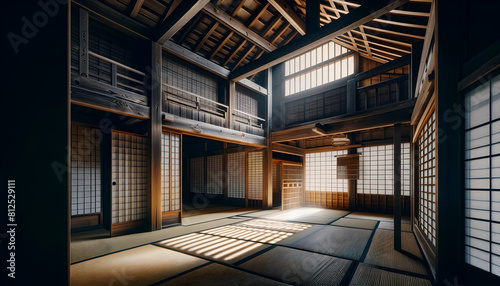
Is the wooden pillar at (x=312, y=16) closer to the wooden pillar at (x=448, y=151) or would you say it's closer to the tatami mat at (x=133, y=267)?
the wooden pillar at (x=448, y=151)

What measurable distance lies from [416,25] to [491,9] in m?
2.79

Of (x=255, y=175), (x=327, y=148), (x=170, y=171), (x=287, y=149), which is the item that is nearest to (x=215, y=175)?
(x=255, y=175)

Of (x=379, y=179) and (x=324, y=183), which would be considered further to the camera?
(x=324, y=183)

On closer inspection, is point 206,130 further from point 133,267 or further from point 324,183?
point 324,183

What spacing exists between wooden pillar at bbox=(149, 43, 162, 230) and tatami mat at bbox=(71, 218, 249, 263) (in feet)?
1.38

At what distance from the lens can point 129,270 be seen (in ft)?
9.68

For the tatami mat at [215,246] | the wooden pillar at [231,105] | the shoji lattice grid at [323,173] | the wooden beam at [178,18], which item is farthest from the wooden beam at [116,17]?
the shoji lattice grid at [323,173]

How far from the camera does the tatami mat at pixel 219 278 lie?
102 inches

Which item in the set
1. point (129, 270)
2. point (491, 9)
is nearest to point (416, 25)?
point (491, 9)

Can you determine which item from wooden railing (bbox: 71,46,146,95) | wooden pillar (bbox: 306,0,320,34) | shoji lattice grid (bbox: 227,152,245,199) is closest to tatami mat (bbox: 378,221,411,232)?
shoji lattice grid (bbox: 227,152,245,199)

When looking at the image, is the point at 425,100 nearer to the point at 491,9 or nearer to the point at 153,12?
the point at 491,9

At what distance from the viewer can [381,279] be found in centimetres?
269

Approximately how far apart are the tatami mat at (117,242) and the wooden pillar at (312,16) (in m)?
5.68

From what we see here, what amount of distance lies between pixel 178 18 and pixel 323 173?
7539 millimetres
